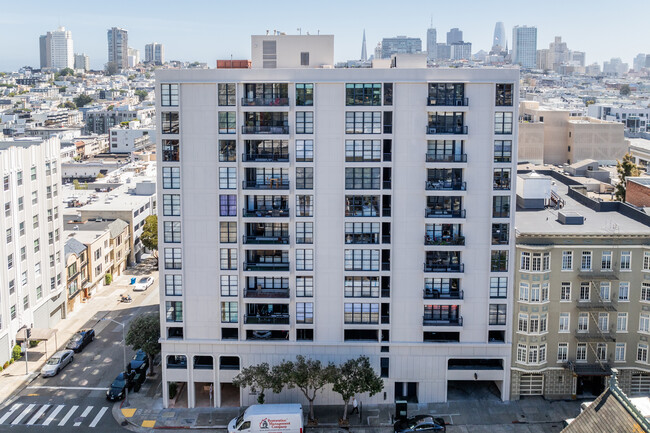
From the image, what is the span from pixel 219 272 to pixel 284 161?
12.4m

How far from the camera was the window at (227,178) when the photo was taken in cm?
6544

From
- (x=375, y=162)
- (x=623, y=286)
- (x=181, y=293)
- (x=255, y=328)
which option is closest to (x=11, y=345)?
(x=181, y=293)

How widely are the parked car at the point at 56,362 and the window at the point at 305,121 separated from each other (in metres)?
38.5

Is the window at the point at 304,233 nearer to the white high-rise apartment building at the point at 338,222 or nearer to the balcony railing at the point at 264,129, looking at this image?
the white high-rise apartment building at the point at 338,222

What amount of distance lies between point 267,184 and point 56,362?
3294 centimetres

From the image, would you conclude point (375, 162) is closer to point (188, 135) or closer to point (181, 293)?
point (188, 135)

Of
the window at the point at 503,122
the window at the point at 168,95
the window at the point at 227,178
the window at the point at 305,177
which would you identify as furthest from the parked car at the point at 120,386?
the window at the point at 503,122

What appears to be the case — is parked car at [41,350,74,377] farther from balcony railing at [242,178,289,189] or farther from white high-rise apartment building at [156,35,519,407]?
balcony railing at [242,178,289,189]

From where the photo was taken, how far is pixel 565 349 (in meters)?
67.4

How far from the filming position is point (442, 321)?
67.8m

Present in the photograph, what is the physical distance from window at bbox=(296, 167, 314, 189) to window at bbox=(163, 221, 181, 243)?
40.4 feet

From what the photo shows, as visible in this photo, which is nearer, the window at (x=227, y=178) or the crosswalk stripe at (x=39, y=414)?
the window at (x=227, y=178)

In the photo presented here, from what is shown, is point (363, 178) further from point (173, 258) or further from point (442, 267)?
point (173, 258)

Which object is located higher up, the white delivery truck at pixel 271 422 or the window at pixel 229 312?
the window at pixel 229 312
